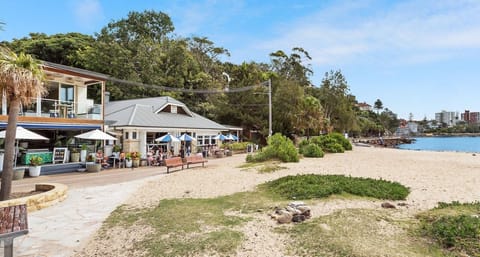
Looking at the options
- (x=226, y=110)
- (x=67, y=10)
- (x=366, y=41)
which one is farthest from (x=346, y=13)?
(x=226, y=110)

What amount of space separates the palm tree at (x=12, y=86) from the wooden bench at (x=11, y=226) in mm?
4645

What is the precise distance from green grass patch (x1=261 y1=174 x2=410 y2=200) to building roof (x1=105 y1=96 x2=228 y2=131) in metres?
14.4

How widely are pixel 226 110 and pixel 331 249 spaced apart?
111 feet

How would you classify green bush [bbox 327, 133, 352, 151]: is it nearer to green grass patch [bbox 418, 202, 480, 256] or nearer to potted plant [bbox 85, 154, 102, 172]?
potted plant [bbox 85, 154, 102, 172]

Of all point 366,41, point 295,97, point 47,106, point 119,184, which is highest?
point 366,41

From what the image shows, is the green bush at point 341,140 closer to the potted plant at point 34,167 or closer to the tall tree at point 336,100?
the tall tree at point 336,100

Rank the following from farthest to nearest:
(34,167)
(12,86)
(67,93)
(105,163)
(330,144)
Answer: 1. (330,144)
2. (67,93)
3. (105,163)
4. (34,167)
5. (12,86)

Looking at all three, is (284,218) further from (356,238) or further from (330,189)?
(330,189)

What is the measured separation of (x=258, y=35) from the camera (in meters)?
29.4

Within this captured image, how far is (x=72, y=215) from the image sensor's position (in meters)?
7.80

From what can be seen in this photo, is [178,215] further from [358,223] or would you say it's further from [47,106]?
Answer: [47,106]

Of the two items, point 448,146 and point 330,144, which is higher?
point 330,144

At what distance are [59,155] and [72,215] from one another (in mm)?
11271

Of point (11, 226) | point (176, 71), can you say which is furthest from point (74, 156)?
point (176, 71)
